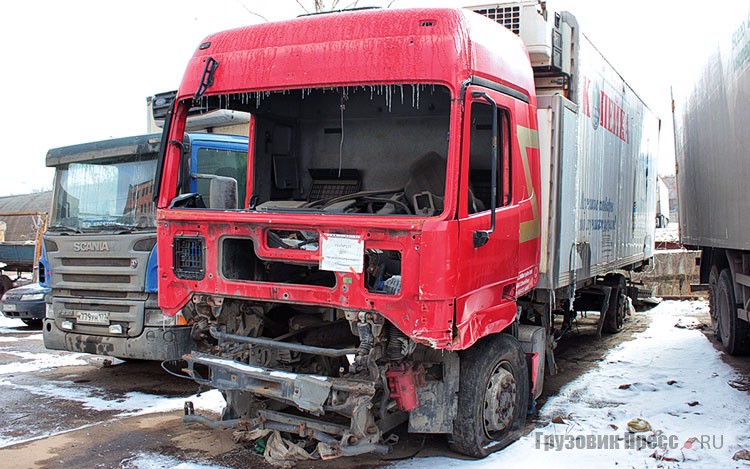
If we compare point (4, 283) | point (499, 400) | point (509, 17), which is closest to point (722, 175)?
point (509, 17)

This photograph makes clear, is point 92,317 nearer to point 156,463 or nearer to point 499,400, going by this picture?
point 156,463

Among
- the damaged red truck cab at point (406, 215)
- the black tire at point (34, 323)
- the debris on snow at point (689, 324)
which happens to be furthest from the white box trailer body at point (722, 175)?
the black tire at point (34, 323)

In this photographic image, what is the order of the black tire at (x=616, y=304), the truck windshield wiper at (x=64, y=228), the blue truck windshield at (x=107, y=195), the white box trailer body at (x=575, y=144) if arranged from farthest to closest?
the black tire at (x=616, y=304)
the truck windshield wiper at (x=64, y=228)
the blue truck windshield at (x=107, y=195)
the white box trailer body at (x=575, y=144)

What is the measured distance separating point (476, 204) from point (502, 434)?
1.90 metres

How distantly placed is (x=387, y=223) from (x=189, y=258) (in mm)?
1699

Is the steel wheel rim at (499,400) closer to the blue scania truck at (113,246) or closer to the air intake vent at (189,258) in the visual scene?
the air intake vent at (189,258)

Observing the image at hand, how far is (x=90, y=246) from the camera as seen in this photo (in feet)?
23.7

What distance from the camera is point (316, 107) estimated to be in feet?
20.2

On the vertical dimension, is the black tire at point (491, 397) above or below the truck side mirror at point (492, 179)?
Result: below

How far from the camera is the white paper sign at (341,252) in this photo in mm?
4301

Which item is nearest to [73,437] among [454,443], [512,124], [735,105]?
[454,443]

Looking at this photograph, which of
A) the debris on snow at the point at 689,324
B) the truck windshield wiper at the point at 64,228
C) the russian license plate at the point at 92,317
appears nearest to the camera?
the russian license plate at the point at 92,317

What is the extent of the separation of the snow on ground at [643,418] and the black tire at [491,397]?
0.13 metres

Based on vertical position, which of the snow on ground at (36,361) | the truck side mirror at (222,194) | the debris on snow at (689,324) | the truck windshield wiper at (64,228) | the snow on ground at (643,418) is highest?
the truck side mirror at (222,194)
